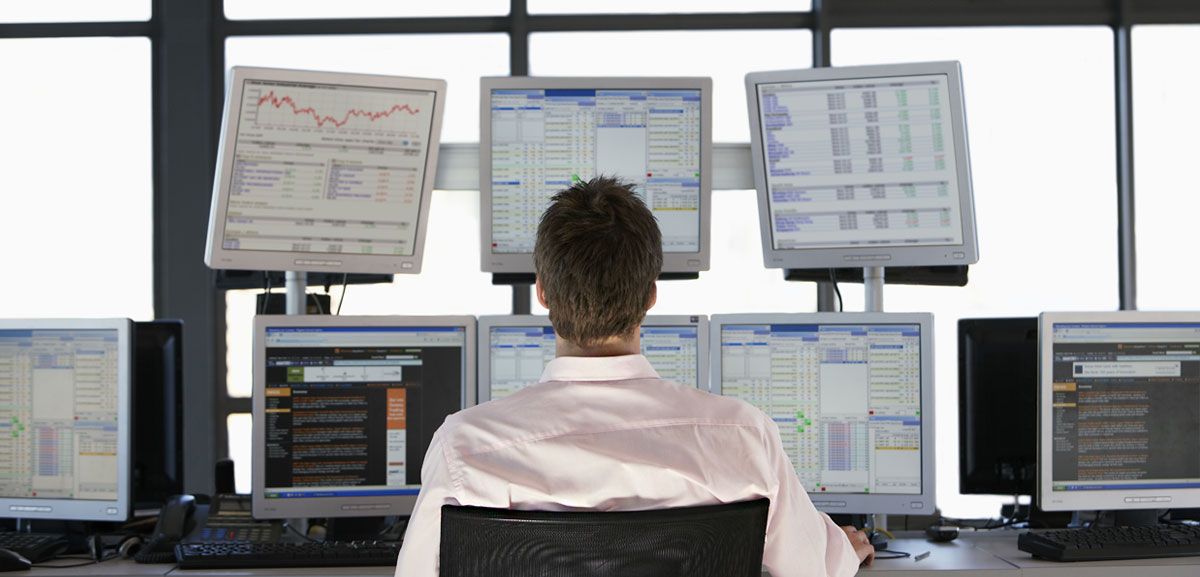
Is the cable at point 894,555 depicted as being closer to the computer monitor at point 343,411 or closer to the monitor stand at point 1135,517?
the monitor stand at point 1135,517

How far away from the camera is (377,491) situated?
2121 millimetres

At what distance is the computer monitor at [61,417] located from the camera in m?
2.11

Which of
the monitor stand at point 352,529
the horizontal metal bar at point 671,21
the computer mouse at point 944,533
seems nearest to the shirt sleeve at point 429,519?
the monitor stand at point 352,529

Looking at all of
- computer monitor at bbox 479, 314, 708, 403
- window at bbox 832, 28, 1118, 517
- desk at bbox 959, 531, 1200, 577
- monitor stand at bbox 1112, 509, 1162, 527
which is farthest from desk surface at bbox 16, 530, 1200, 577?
window at bbox 832, 28, 1118, 517

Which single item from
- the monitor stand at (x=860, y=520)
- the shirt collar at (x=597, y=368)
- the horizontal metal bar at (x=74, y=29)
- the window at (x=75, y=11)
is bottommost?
the monitor stand at (x=860, y=520)

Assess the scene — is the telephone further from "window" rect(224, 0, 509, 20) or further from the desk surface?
"window" rect(224, 0, 509, 20)

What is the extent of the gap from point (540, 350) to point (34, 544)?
114cm

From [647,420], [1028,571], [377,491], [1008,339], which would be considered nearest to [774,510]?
[647,420]

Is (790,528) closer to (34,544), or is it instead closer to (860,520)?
(860,520)

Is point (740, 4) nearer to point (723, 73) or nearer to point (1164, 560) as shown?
point (723, 73)

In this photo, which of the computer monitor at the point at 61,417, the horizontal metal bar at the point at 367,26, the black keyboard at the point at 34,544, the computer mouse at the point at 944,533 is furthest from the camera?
the horizontal metal bar at the point at 367,26

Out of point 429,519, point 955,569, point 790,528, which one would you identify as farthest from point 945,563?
point 429,519

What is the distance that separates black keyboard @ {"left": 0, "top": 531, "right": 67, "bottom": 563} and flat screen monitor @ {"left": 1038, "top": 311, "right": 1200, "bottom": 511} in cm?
215

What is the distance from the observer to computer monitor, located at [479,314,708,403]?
2.16 metres
